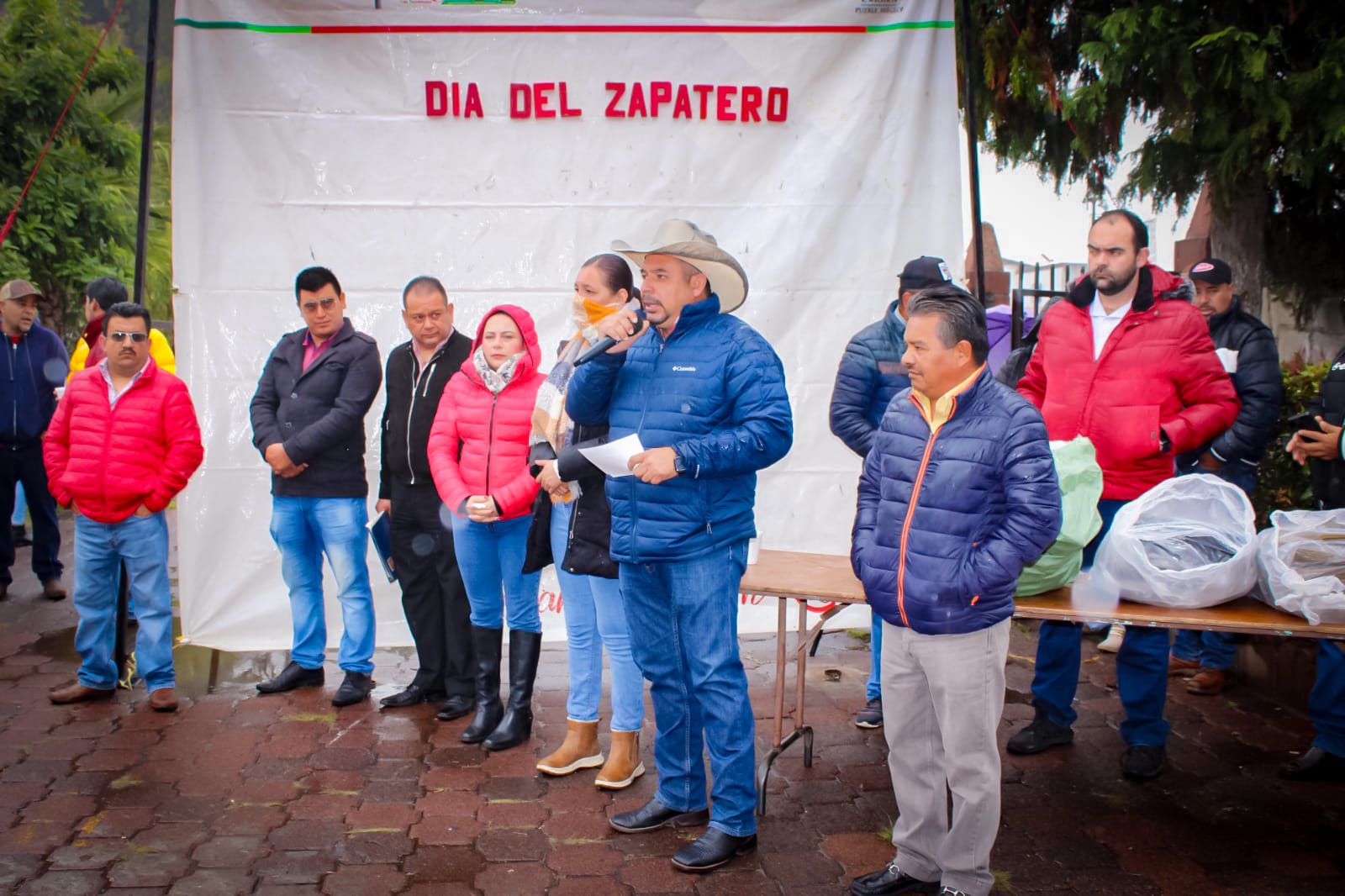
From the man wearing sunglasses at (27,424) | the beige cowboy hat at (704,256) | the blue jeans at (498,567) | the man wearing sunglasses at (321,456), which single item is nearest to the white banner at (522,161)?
the man wearing sunglasses at (321,456)

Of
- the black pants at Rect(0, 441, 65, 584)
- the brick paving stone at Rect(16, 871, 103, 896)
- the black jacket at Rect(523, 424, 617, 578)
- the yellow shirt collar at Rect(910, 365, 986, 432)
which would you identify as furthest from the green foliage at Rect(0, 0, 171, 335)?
the yellow shirt collar at Rect(910, 365, 986, 432)

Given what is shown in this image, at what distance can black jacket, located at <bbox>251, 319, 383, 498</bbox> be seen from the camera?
17.3 feet

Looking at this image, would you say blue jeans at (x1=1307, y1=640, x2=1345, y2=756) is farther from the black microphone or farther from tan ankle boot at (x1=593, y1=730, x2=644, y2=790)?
the black microphone

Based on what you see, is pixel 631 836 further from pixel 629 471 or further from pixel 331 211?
pixel 331 211

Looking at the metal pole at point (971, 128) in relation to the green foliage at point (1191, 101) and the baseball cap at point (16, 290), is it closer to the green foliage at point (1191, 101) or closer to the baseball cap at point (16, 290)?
the green foliage at point (1191, 101)

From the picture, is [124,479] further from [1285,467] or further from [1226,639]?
[1285,467]

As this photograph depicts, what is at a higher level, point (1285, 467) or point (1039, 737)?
point (1285, 467)

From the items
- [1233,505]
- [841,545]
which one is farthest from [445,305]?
[1233,505]

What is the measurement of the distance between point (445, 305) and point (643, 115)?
153cm

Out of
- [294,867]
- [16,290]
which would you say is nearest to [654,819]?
[294,867]

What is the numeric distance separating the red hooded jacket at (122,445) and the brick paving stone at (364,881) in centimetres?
230

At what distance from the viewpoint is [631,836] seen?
387cm

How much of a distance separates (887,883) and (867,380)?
2.14m

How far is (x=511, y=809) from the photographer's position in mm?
4098
